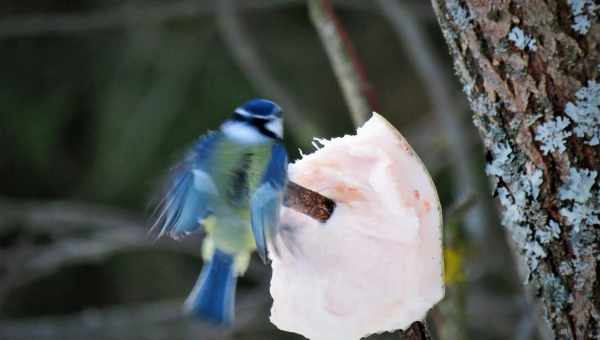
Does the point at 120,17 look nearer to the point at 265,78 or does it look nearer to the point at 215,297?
the point at 265,78

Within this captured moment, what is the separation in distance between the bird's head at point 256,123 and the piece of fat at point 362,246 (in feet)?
0.28

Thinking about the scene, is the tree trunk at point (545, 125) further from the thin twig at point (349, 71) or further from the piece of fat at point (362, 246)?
the thin twig at point (349, 71)

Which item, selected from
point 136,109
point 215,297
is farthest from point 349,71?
point 136,109

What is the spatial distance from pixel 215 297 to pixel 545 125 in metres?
0.44

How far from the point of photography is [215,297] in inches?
45.2

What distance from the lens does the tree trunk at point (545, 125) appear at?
0.98m

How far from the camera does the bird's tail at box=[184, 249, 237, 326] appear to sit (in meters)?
1.12

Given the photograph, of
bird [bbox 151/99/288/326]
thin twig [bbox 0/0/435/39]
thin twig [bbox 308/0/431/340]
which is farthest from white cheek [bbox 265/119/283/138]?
thin twig [bbox 0/0/435/39]

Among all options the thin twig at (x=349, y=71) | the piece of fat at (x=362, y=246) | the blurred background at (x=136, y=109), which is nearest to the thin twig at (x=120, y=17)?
the blurred background at (x=136, y=109)

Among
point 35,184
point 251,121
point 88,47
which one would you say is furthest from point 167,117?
point 251,121

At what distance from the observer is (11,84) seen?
439 centimetres

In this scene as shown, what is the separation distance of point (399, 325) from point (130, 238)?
2.26 metres

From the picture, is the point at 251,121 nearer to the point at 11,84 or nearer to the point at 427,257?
the point at 427,257

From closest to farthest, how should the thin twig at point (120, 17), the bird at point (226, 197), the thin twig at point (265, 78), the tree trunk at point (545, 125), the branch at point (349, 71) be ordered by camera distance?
1. the tree trunk at point (545, 125)
2. the bird at point (226, 197)
3. the branch at point (349, 71)
4. the thin twig at point (265, 78)
5. the thin twig at point (120, 17)
